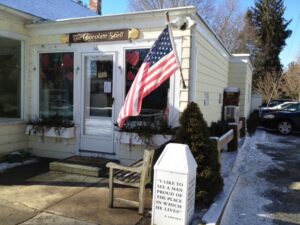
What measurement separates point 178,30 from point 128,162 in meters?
2.73

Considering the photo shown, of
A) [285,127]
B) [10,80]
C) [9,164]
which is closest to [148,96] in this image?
[9,164]

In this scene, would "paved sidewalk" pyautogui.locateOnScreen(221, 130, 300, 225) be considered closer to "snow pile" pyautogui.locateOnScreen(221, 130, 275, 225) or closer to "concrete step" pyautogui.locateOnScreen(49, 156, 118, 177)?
"snow pile" pyautogui.locateOnScreen(221, 130, 275, 225)

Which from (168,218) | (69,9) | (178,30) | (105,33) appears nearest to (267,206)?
(168,218)

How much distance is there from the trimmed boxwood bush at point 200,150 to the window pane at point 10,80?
460 centimetres

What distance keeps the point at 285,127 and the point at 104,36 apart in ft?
34.1

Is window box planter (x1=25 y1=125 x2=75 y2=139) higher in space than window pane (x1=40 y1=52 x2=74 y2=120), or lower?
lower

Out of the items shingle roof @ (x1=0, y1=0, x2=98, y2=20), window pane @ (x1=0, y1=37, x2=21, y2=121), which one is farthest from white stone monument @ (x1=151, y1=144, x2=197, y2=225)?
shingle roof @ (x1=0, y1=0, x2=98, y2=20)

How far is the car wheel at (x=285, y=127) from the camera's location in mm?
14016

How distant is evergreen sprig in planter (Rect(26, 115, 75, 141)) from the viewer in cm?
685

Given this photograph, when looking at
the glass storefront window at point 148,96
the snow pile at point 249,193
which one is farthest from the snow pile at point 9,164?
the snow pile at point 249,193

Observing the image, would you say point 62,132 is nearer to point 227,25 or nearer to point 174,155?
point 174,155

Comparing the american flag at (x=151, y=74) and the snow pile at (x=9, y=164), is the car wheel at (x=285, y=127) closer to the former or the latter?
the american flag at (x=151, y=74)

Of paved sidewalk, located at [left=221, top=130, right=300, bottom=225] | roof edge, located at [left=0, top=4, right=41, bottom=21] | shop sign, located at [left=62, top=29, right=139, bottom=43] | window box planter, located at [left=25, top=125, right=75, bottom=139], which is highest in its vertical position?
roof edge, located at [left=0, top=4, right=41, bottom=21]

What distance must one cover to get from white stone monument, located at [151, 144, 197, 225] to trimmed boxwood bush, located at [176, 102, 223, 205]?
23.7 inches
